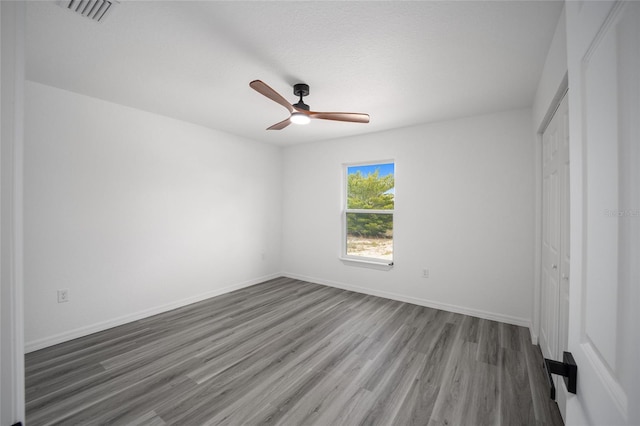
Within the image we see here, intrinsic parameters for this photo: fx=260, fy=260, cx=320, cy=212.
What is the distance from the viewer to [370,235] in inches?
172

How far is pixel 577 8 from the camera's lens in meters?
0.66

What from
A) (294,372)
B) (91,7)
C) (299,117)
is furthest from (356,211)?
(91,7)

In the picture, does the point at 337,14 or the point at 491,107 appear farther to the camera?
the point at 491,107

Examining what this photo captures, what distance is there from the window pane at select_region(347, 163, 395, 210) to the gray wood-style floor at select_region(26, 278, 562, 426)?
175 cm

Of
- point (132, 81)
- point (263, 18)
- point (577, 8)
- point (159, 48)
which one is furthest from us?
point (132, 81)

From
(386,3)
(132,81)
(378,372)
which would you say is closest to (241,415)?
(378,372)

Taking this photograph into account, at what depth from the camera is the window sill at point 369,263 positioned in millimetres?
4047

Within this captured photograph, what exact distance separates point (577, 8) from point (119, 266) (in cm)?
404

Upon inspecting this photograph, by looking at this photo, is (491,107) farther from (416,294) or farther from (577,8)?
(577,8)

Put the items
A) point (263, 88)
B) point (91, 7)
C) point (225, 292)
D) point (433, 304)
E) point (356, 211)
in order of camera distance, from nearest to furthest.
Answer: point (91, 7) < point (263, 88) < point (433, 304) < point (225, 292) < point (356, 211)

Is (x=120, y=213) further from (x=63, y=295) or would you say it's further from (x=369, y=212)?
(x=369, y=212)

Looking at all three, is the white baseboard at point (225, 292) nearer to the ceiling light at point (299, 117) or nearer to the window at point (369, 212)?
the window at point (369, 212)

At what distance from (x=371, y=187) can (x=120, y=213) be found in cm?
351

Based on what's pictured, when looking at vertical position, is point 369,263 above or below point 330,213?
below
